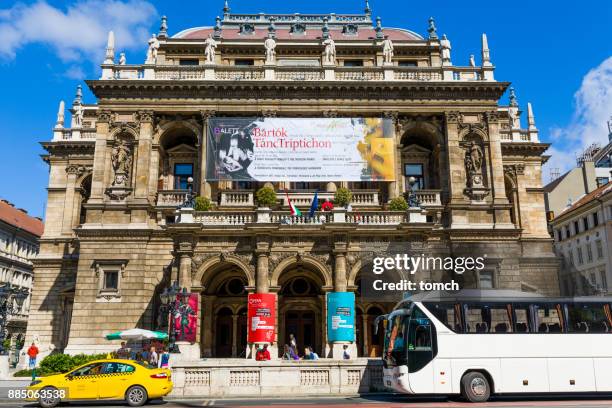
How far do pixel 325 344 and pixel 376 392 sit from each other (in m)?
10.1

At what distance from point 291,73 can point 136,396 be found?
25.0 m

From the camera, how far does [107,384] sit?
16.7 metres

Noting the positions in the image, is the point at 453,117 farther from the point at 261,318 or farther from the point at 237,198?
the point at 261,318

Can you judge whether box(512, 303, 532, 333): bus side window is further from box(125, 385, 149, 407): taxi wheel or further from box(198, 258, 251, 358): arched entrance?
box(198, 258, 251, 358): arched entrance

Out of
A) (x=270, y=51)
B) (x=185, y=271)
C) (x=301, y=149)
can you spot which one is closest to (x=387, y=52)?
(x=270, y=51)

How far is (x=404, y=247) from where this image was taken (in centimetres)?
2972

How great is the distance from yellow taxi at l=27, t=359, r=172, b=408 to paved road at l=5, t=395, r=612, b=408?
370 mm

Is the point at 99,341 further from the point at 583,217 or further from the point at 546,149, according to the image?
the point at 583,217

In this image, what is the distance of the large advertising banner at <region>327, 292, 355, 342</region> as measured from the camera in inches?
1098

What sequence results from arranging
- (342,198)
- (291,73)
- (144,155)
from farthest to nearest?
(291,73) < (144,155) < (342,198)

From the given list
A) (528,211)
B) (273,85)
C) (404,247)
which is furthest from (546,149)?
(273,85)

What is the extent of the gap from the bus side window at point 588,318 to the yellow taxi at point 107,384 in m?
13.1

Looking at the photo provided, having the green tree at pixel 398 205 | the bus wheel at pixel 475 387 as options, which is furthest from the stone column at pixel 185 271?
the bus wheel at pixel 475 387

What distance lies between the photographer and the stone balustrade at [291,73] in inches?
1417
